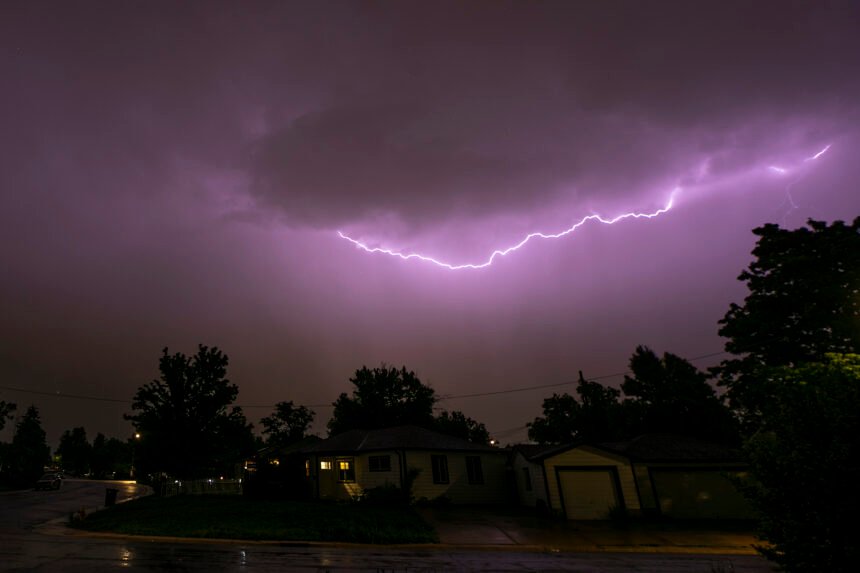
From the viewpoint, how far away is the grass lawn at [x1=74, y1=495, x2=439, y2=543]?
16.6m

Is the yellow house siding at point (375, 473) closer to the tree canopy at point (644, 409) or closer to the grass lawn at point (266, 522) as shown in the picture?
the grass lawn at point (266, 522)

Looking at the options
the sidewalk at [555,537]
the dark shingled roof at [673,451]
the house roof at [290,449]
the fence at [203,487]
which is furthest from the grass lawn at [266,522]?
the dark shingled roof at [673,451]

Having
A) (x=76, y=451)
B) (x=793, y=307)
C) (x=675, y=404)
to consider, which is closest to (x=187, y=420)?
(x=793, y=307)

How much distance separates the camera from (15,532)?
57.2 ft

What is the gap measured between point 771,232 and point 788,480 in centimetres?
2538

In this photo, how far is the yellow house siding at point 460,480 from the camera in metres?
29.1

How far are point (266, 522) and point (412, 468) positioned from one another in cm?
1143

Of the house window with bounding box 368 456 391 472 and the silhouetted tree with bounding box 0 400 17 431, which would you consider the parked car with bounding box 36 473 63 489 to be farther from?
the house window with bounding box 368 456 391 472

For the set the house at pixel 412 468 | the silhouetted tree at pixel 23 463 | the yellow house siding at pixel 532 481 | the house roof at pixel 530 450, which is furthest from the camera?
the silhouetted tree at pixel 23 463

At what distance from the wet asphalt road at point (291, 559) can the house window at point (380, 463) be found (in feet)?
47.8

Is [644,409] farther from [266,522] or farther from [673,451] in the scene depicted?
[266,522]

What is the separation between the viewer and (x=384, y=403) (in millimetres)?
58594

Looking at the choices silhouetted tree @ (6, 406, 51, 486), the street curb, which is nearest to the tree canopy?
the street curb

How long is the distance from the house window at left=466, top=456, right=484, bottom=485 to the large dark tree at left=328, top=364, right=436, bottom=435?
2636cm
